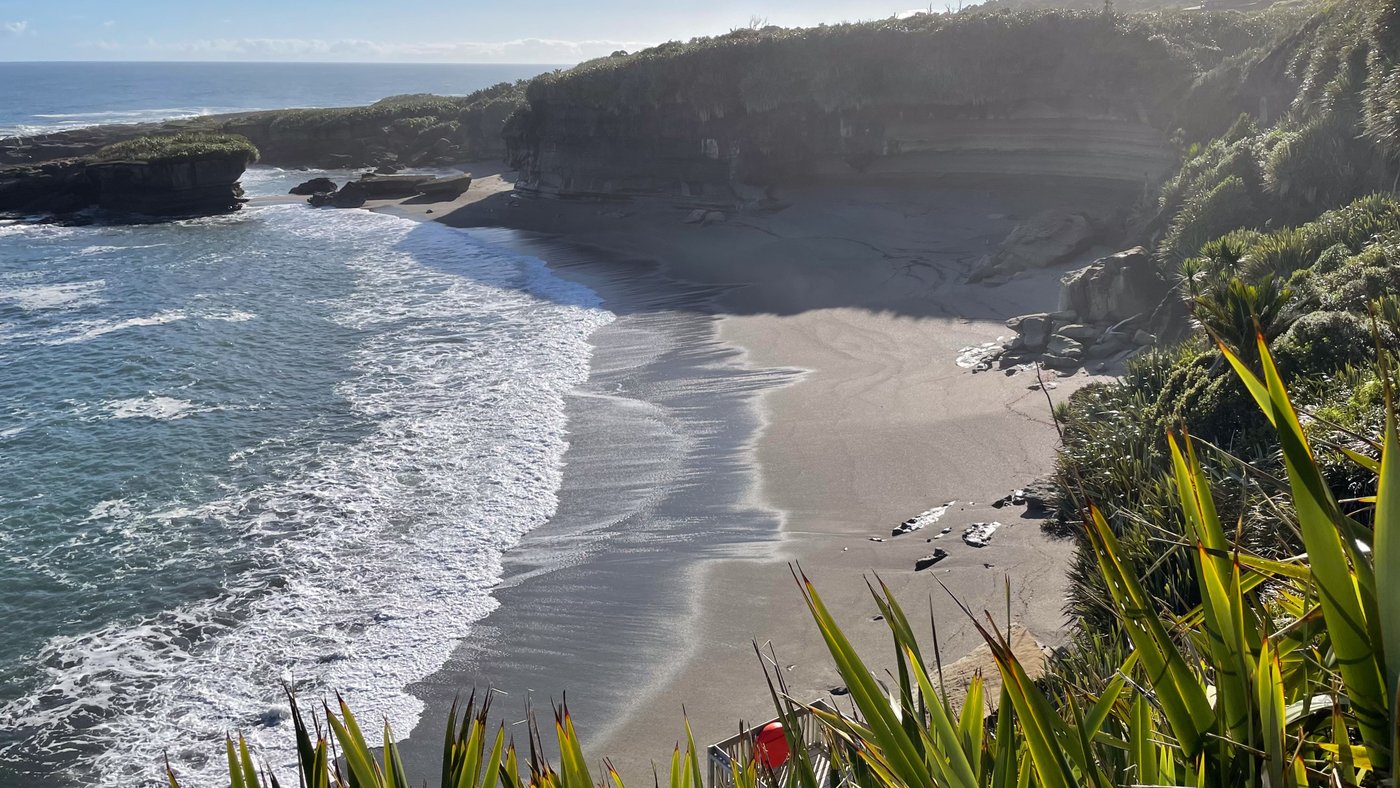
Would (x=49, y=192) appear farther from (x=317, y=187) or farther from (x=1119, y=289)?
(x=1119, y=289)

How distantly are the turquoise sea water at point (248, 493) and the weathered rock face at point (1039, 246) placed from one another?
7767 mm

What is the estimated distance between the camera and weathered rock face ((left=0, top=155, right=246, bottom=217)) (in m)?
36.4

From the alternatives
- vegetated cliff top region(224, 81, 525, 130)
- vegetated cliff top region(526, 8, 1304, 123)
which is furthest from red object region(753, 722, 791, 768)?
vegetated cliff top region(224, 81, 525, 130)

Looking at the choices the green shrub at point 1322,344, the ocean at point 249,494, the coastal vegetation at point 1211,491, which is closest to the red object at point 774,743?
the coastal vegetation at point 1211,491

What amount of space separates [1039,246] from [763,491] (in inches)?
407

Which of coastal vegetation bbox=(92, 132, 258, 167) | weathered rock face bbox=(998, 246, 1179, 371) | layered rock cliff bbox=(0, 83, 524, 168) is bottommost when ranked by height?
weathered rock face bbox=(998, 246, 1179, 371)

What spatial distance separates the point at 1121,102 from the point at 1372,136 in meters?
10.4

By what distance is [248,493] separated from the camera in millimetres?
11188

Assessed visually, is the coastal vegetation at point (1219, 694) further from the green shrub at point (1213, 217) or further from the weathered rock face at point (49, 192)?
the weathered rock face at point (49, 192)

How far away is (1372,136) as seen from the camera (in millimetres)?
11547

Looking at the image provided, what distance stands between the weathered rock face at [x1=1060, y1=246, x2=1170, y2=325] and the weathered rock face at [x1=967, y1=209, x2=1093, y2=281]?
4005mm

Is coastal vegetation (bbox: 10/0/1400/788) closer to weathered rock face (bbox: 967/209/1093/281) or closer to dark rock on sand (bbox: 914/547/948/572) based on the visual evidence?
dark rock on sand (bbox: 914/547/948/572)

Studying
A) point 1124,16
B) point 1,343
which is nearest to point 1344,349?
point 1124,16

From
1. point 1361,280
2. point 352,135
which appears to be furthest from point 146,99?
point 1361,280
